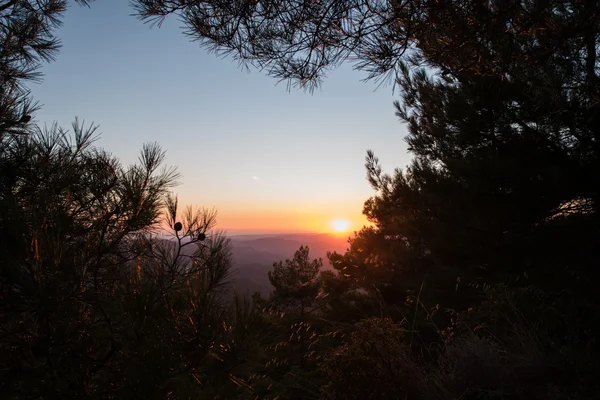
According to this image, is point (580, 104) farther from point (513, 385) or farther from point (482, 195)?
point (513, 385)

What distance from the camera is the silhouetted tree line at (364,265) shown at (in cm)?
127

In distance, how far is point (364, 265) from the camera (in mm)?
3322

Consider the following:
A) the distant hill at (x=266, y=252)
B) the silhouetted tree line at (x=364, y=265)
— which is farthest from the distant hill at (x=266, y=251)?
the silhouetted tree line at (x=364, y=265)

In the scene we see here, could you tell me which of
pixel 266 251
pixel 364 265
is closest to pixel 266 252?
pixel 266 251

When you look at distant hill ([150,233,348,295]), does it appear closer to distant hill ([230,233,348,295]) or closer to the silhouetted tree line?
distant hill ([230,233,348,295])

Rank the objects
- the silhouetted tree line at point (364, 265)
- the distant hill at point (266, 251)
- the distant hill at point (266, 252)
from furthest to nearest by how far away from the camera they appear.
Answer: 1. the distant hill at point (266, 251)
2. the distant hill at point (266, 252)
3. the silhouetted tree line at point (364, 265)

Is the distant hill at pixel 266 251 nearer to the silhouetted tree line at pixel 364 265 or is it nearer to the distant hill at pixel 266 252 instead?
the distant hill at pixel 266 252

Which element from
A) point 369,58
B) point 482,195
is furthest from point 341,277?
point 369,58

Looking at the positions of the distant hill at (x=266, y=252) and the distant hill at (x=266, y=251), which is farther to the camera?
the distant hill at (x=266, y=251)

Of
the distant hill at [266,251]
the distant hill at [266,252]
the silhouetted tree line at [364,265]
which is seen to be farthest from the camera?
the distant hill at [266,251]

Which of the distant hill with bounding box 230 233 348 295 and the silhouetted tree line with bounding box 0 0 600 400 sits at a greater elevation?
the silhouetted tree line with bounding box 0 0 600 400

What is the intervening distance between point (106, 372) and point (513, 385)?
7.94 ft

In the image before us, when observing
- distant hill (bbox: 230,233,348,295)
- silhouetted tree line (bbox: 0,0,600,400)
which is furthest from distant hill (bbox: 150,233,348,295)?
silhouetted tree line (bbox: 0,0,600,400)

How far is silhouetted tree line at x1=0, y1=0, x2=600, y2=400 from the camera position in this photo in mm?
1271
